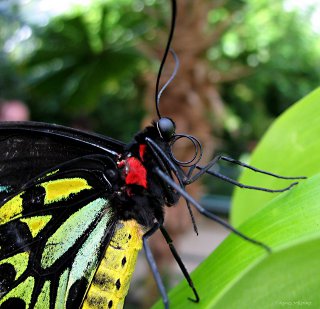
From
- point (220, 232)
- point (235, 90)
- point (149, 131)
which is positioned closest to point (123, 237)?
point (149, 131)

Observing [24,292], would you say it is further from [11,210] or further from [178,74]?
[178,74]

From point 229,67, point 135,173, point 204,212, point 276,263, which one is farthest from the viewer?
Result: point 229,67

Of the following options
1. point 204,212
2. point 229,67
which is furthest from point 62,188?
point 229,67

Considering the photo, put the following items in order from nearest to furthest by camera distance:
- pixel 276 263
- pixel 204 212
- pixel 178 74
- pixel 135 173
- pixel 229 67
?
pixel 276 263 < pixel 204 212 < pixel 135 173 < pixel 178 74 < pixel 229 67

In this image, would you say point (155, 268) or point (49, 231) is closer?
point (155, 268)

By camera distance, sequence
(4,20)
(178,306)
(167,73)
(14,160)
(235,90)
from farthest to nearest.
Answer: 1. (4,20)
2. (235,90)
3. (167,73)
4. (14,160)
5. (178,306)

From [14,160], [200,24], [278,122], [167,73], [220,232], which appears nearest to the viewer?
[278,122]

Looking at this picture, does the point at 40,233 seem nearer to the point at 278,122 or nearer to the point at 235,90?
the point at 278,122
